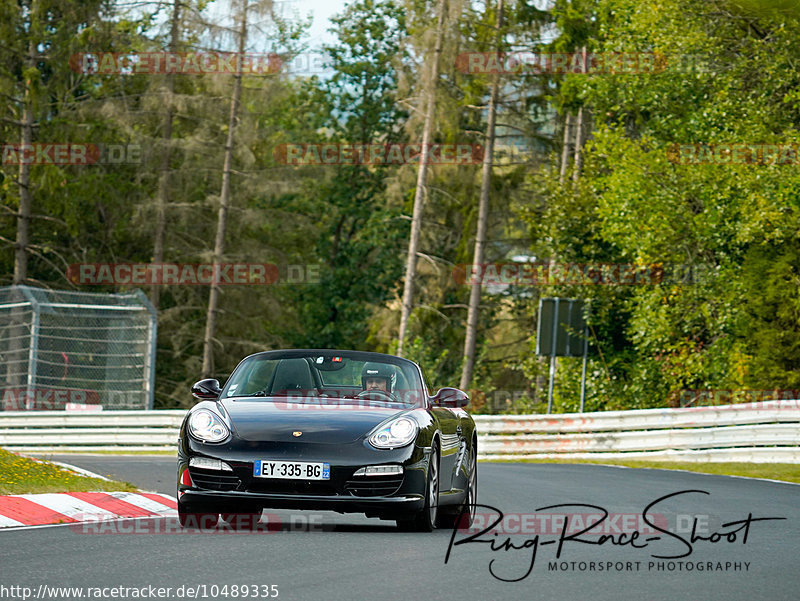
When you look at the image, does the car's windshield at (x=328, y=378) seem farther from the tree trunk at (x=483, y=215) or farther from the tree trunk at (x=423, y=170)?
the tree trunk at (x=483, y=215)

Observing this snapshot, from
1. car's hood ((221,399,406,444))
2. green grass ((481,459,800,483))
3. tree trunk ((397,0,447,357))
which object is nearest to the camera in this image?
car's hood ((221,399,406,444))

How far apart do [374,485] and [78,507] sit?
2.89 metres

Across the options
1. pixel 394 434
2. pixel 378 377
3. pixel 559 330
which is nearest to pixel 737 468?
pixel 559 330

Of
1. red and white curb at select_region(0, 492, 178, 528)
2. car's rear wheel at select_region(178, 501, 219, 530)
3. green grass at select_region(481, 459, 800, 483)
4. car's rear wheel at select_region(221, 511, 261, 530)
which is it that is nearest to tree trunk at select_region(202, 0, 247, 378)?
green grass at select_region(481, 459, 800, 483)

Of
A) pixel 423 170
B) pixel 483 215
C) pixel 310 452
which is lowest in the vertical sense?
pixel 310 452

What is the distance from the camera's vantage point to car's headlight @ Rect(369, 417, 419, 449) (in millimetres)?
9656

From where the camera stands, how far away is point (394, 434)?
9742mm

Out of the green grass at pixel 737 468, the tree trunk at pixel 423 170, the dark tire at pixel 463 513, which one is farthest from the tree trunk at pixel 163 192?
the dark tire at pixel 463 513

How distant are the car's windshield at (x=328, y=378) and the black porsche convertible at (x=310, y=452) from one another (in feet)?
0.04

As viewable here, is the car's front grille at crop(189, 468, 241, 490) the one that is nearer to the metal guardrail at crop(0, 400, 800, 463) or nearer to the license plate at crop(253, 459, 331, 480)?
the license plate at crop(253, 459, 331, 480)

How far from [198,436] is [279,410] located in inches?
25.1

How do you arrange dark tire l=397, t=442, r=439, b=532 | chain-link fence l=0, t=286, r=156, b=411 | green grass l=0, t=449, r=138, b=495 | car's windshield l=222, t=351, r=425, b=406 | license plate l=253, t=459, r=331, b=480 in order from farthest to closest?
chain-link fence l=0, t=286, r=156, b=411, green grass l=0, t=449, r=138, b=495, car's windshield l=222, t=351, r=425, b=406, dark tire l=397, t=442, r=439, b=532, license plate l=253, t=459, r=331, b=480

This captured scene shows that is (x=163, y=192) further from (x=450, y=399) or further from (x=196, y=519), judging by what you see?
(x=196, y=519)

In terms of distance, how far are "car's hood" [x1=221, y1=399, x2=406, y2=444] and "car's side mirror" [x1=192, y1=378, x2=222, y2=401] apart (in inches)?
8.1
